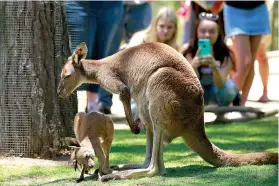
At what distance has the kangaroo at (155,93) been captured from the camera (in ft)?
15.8

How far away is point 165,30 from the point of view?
8219mm

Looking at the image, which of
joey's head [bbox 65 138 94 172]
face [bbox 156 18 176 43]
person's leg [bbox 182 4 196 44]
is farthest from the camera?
person's leg [bbox 182 4 196 44]

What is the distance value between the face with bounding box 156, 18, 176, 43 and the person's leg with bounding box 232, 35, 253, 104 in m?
0.90

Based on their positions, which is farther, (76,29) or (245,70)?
(245,70)

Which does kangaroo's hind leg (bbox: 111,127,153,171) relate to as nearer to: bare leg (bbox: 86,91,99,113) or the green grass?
the green grass

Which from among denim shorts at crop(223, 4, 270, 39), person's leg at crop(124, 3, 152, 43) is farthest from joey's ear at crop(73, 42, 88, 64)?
person's leg at crop(124, 3, 152, 43)

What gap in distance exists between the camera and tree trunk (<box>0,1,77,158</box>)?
5527mm

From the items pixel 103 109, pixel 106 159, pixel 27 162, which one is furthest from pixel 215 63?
pixel 106 159

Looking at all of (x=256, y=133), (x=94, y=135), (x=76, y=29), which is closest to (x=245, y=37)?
(x=256, y=133)

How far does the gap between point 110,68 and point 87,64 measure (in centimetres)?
19

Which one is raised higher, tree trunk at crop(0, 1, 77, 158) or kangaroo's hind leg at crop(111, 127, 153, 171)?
tree trunk at crop(0, 1, 77, 158)

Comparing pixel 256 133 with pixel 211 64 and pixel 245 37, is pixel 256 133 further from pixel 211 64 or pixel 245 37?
pixel 245 37

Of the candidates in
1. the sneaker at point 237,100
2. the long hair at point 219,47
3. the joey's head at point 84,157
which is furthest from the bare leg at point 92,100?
the joey's head at point 84,157

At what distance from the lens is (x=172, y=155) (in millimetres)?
6027
